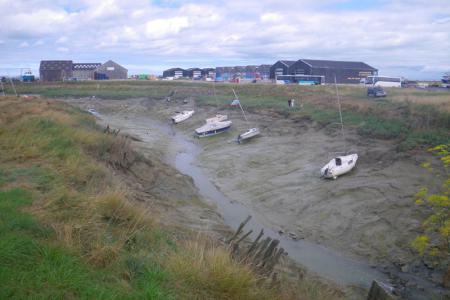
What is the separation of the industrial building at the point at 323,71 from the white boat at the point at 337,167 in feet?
190

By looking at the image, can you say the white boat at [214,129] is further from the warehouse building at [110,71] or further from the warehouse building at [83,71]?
the warehouse building at [110,71]

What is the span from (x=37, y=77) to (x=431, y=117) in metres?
112

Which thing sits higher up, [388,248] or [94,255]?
[94,255]

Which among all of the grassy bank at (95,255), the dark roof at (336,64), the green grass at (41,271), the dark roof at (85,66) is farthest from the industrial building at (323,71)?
the green grass at (41,271)

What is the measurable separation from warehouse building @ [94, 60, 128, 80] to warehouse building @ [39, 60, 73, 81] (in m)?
7.24

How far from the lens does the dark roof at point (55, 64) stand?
385 ft

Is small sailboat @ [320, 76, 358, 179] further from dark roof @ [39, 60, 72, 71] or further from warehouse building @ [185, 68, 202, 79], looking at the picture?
warehouse building @ [185, 68, 202, 79]

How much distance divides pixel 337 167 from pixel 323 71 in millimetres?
63645

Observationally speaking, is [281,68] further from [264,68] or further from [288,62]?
[264,68]

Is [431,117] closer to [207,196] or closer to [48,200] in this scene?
[207,196]

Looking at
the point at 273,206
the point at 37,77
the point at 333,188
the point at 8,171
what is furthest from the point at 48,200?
the point at 37,77

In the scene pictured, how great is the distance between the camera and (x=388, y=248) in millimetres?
16578

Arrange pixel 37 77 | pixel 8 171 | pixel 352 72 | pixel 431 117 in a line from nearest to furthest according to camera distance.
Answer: pixel 8 171 → pixel 431 117 → pixel 352 72 → pixel 37 77

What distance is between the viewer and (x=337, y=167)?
2414 centimetres
